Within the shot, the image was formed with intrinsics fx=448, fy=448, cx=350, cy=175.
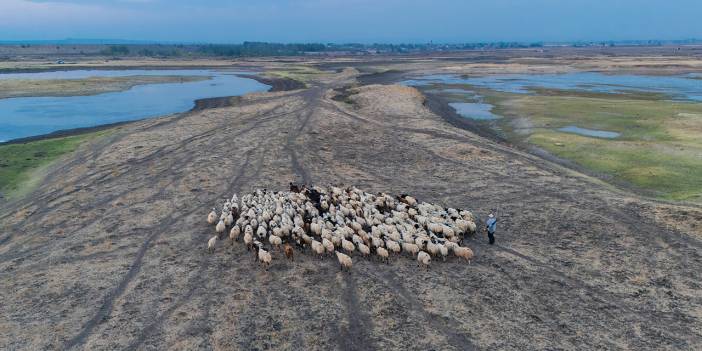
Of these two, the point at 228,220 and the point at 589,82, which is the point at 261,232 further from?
the point at 589,82

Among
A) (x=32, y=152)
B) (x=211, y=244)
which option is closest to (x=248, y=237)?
(x=211, y=244)

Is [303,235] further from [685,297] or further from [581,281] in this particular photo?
[685,297]

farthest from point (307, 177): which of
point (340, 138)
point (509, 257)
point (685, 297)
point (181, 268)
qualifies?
point (685, 297)

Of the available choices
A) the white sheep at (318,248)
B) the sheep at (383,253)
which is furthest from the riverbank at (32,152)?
the sheep at (383,253)

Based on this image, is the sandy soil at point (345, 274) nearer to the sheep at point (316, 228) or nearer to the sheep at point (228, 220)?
the sheep at point (228, 220)

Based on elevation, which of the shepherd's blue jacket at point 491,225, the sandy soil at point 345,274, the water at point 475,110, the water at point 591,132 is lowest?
the sandy soil at point 345,274
